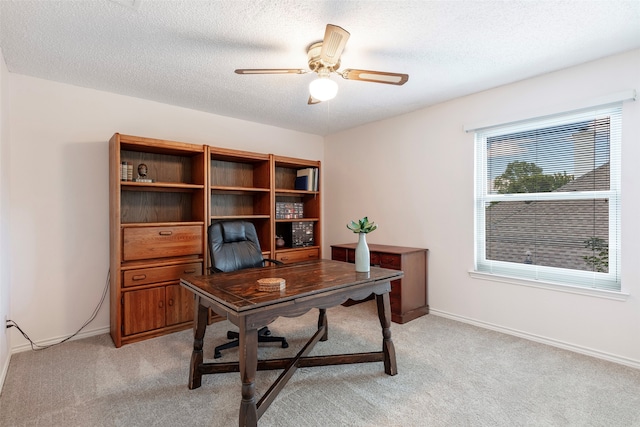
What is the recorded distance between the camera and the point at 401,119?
3.88 metres

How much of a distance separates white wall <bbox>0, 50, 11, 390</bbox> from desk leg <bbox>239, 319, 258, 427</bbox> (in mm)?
1807

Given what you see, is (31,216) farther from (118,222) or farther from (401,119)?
(401,119)

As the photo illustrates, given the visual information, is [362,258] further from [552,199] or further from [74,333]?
[74,333]

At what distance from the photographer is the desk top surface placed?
5.44 ft

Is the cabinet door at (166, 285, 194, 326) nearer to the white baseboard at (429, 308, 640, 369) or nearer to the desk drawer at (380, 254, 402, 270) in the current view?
the desk drawer at (380, 254, 402, 270)

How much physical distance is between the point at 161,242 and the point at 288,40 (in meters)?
2.10

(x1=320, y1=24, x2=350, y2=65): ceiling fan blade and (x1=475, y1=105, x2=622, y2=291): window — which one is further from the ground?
(x1=320, y1=24, x2=350, y2=65): ceiling fan blade

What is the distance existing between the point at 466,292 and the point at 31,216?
13.6ft

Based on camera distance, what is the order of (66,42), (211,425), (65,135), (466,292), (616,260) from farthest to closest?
(466,292) → (65,135) → (616,260) → (66,42) → (211,425)

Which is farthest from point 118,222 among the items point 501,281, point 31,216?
point 501,281

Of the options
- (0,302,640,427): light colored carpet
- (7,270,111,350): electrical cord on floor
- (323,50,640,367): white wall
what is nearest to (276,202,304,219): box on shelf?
(323,50,640,367): white wall

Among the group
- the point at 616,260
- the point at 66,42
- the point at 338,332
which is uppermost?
the point at 66,42

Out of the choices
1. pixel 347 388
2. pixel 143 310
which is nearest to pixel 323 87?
pixel 347 388

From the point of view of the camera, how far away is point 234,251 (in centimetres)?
285
